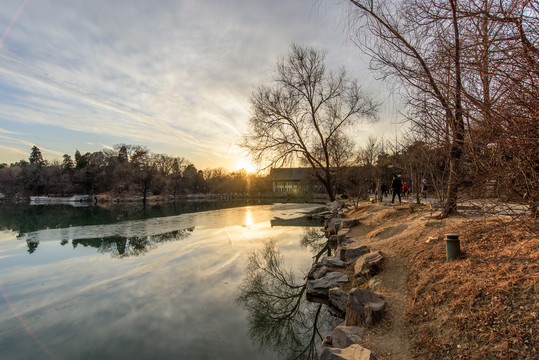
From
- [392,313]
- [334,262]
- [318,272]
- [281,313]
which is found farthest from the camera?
[334,262]

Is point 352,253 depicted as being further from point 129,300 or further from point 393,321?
point 129,300

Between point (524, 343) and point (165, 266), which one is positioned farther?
point (165, 266)

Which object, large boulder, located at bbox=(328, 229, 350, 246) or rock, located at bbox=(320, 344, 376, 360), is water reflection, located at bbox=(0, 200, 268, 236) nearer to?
large boulder, located at bbox=(328, 229, 350, 246)

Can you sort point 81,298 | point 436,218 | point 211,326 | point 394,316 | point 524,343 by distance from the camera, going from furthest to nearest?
point 436,218
point 81,298
point 211,326
point 394,316
point 524,343

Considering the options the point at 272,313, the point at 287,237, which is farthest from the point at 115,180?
the point at 272,313

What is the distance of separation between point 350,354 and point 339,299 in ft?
8.47

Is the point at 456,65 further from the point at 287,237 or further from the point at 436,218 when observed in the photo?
the point at 287,237

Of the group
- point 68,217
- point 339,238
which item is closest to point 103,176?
point 68,217

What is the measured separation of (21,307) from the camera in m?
5.96

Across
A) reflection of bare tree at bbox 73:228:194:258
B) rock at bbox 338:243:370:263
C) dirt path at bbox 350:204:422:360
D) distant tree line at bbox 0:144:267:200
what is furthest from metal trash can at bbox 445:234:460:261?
distant tree line at bbox 0:144:267:200

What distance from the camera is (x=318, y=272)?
24.5 feet

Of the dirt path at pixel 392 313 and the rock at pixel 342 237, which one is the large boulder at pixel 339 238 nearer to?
the rock at pixel 342 237

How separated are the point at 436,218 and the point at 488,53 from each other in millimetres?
6028

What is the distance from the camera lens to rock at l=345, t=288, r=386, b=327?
413 cm
